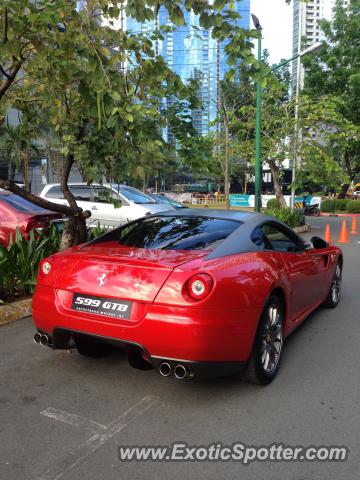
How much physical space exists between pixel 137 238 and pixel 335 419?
90.4 inches

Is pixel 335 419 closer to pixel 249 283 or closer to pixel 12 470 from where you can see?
pixel 249 283

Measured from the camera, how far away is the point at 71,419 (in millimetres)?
3141

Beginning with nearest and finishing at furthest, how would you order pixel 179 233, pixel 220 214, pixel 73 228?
pixel 179 233
pixel 220 214
pixel 73 228

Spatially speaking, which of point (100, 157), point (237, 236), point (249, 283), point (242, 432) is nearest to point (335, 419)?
point (242, 432)

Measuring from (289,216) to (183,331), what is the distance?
15.5m

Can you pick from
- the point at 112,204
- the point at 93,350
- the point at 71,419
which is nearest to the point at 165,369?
the point at 71,419

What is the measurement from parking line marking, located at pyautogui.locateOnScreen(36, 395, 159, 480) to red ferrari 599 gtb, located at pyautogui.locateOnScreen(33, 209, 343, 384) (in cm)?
30

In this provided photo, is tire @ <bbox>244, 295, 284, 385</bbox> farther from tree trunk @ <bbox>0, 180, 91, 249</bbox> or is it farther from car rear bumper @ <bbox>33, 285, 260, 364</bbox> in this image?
tree trunk @ <bbox>0, 180, 91, 249</bbox>

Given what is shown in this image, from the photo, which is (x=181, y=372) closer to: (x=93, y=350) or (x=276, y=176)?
(x=93, y=350)

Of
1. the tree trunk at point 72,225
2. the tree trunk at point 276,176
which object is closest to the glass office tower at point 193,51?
the tree trunk at point 72,225

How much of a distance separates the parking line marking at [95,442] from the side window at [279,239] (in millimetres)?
1943

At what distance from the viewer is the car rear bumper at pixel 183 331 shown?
3.12 m

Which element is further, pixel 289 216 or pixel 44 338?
pixel 289 216

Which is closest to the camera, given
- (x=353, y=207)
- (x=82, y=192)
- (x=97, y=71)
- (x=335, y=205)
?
(x=97, y=71)
